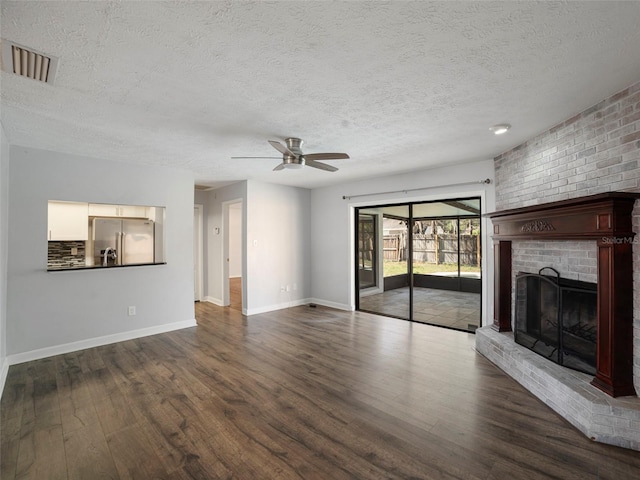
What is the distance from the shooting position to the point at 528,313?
3.33 meters

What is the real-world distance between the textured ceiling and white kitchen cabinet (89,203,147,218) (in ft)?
5.21

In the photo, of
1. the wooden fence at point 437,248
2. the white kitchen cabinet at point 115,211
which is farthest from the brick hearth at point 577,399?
the white kitchen cabinet at point 115,211

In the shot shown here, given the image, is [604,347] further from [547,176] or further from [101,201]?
[101,201]

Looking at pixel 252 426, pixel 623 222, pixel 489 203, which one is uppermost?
pixel 489 203

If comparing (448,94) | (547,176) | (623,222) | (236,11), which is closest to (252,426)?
(236,11)

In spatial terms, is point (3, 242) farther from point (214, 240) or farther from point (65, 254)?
point (214, 240)

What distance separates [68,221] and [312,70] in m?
4.52

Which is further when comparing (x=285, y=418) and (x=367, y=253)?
(x=367, y=253)

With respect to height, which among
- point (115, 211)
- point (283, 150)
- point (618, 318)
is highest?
point (283, 150)

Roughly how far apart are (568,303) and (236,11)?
11.6 ft

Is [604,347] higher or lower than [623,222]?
lower

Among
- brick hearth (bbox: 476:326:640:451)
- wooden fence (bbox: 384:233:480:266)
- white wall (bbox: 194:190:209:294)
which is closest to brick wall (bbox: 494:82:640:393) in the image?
brick hearth (bbox: 476:326:640:451)

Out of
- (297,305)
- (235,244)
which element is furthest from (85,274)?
(235,244)

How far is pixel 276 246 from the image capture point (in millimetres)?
6109
